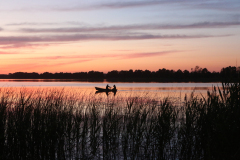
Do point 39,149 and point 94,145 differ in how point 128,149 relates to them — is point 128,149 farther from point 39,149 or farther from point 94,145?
point 39,149

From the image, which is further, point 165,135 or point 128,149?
point 128,149

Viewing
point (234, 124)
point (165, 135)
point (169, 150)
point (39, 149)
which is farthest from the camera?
point (169, 150)

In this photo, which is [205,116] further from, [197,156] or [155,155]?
[155,155]

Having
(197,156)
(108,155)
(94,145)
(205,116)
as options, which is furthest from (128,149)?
(205,116)

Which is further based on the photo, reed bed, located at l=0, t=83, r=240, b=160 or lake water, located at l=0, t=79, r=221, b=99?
lake water, located at l=0, t=79, r=221, b=99

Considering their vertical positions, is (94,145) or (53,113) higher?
(53,113)

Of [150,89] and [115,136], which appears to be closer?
[115,136]

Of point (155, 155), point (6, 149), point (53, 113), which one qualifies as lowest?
point (155, 155)

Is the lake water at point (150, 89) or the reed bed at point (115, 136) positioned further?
the lake water at point (150, 89)

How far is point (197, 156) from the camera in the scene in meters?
7.99

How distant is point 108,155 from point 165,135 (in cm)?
193

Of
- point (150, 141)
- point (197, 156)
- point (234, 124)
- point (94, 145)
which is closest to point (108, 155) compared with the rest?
point (94, 145)

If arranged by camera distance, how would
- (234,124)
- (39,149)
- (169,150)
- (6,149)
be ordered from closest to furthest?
(234,124) < (6,149) < (39,149) < (169,150)

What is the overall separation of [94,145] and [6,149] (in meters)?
2.49
